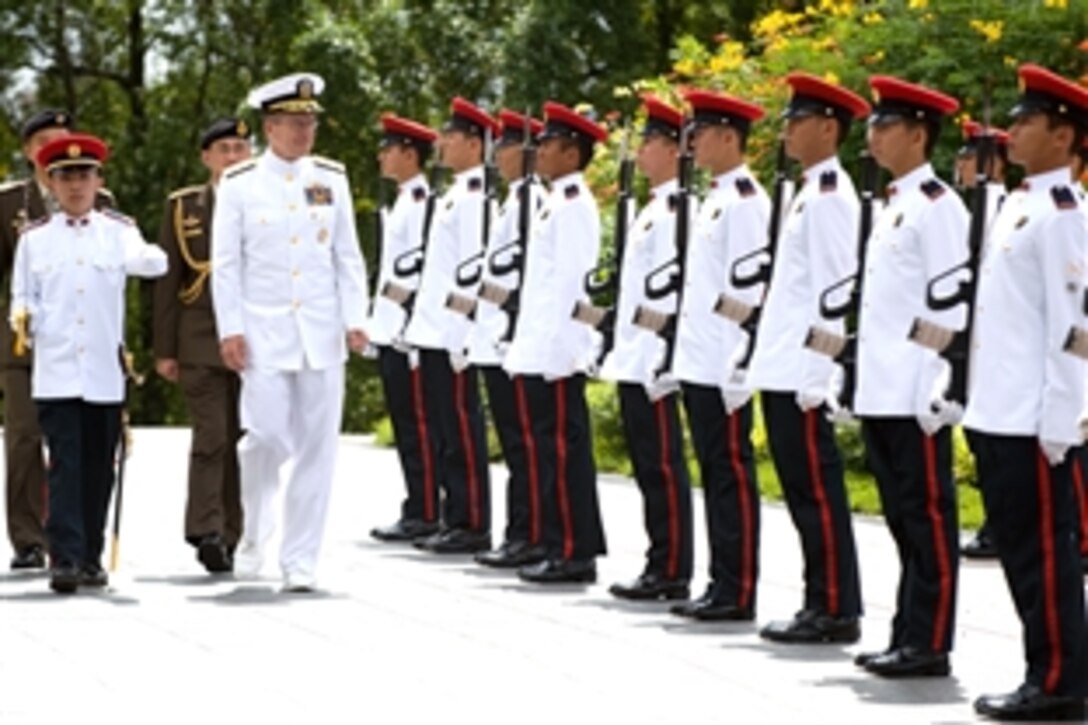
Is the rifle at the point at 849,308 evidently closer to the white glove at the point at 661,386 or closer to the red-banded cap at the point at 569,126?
the white glove at the point at 661,386

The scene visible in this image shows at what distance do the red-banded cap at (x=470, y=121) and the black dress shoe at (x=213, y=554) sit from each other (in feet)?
8.50

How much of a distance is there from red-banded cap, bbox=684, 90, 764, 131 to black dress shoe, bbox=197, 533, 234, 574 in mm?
3154

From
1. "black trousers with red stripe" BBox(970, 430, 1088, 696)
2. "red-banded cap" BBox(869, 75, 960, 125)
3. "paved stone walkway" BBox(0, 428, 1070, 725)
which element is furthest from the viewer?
"red-banded cap" BBox(869, 75, 960, 125)

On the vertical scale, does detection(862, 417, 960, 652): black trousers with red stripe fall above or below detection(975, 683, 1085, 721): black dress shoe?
above

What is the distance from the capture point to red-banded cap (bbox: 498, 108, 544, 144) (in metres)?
14.6

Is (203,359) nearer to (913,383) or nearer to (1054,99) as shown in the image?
(913,383)

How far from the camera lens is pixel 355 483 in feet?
65.5

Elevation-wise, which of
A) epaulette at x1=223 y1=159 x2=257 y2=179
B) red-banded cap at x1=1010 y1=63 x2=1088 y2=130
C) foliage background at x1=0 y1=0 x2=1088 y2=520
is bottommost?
epaulette at x1=223 y1=159 x2=257 y2=179

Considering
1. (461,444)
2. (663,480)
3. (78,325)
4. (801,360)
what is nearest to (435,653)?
(801,360)

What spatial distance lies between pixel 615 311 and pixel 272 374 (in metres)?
1.51

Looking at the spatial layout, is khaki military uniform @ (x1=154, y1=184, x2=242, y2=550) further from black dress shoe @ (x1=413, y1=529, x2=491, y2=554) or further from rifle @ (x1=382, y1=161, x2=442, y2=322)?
rifle @ (x1=382, y1=161, x2=442, y2=322)

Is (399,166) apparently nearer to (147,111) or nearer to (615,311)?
(615,311)

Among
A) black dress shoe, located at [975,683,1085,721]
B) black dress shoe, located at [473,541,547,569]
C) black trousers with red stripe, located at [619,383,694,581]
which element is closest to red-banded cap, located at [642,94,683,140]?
black trousers with red stripe, located at [619,383,694,581]

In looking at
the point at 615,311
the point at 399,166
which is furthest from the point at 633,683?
the point at 399,166
